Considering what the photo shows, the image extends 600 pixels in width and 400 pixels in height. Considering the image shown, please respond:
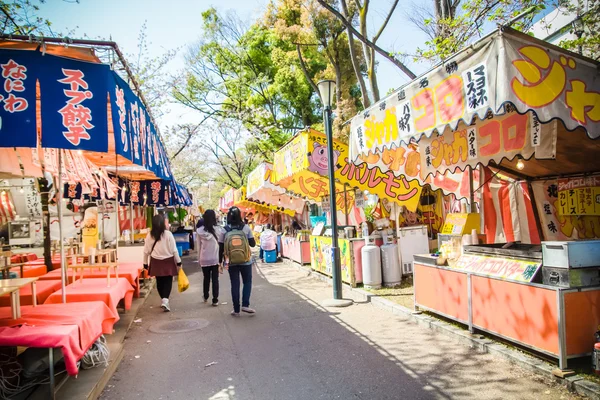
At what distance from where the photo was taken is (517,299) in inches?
193

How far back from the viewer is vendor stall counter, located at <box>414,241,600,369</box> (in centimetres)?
432

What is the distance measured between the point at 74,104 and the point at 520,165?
25.3ft

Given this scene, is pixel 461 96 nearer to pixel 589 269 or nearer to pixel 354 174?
pixel 589 269

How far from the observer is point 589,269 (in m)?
4.41

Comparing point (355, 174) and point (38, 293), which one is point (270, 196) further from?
point (38, 293)

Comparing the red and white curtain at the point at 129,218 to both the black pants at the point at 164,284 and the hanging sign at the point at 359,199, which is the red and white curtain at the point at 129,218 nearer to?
the black pants at the point at 164,284

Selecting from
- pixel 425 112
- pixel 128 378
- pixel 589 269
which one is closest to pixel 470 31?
pixel 425 112

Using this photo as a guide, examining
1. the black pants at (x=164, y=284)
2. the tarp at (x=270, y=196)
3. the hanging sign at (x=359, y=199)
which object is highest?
the tarp at (x=270, y=196)

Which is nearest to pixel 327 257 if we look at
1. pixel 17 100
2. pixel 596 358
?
pixel 596 358

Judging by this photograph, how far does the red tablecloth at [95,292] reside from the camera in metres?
6.13

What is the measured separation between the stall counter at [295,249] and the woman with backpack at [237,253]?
7.07 meters

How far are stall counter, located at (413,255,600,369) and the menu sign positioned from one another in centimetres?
11

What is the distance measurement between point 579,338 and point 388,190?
629 cm

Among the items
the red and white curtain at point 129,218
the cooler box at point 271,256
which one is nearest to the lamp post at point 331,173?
the cooler box at point 271,256
